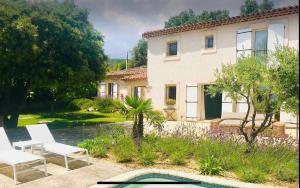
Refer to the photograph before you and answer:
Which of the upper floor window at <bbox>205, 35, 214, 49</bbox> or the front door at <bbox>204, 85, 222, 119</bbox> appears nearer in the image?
the upper floor window at <bbox>205, 35, 214, 49</bbox>

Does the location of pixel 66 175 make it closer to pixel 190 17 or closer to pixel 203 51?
pixel 203 51

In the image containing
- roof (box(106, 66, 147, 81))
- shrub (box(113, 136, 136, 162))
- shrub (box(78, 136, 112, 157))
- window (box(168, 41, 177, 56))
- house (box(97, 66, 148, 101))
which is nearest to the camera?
shrub (box(113, 136, 136, 162))

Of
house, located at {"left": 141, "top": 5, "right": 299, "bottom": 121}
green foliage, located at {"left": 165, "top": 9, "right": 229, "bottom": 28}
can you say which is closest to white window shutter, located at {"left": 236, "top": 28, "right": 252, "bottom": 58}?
house, located at {"left": 141, "top": 5, "right": 299, "bottom": 121}

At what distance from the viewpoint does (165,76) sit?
21312mm

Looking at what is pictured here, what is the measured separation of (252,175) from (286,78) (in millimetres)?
2323

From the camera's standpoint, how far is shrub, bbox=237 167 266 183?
7234 millimetres

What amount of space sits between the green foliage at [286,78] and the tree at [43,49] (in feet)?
29.8

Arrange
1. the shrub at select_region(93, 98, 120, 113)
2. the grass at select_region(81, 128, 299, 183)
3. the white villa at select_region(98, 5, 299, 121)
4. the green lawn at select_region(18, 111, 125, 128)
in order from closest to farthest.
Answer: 1. the grass at select_region(81, 128, 299, 183)
2. the white villa at select_region(98, 5, 299, 121)
3. the green lawn at select_region(18, 111, 125, 128)
4. the shrub at select_region(93, 98, 120, 113)

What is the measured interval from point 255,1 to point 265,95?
32.5 metres

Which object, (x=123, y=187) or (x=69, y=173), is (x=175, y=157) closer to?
(x=123, y=187)

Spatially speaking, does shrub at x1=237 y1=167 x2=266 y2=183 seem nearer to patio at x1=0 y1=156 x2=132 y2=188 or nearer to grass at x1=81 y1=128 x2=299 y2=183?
grass at x1=81 y1=128 x2=299 y2=183

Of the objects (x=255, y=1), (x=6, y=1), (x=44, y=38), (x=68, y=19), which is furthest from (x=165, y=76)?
(x=255, y=1)

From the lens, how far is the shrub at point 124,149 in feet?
29.2

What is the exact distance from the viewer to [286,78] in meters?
7.46
